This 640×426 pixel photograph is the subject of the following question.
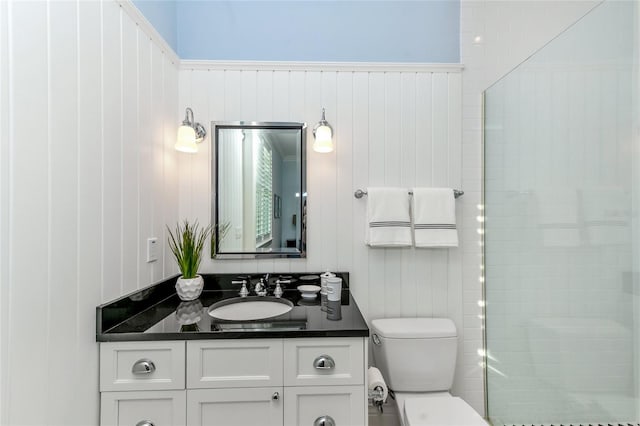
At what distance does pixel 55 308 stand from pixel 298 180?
1.13 metres

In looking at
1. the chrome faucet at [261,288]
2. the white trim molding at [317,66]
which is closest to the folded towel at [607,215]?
the white trim molding at [317,66]

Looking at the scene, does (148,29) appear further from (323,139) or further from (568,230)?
(568,230)

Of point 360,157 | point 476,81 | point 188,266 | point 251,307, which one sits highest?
point 476,81

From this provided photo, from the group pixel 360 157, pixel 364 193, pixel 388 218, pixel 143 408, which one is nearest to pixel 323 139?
pixel 360 157

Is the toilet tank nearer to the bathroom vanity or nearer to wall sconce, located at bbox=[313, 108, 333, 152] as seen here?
the bathroom vanity

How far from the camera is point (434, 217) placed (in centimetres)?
165

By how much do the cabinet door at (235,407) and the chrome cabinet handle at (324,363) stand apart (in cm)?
16

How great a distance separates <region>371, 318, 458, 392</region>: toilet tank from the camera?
1490mm

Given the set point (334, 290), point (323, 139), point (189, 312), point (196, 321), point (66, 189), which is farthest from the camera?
point (323, 139)

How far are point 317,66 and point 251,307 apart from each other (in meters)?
1.32

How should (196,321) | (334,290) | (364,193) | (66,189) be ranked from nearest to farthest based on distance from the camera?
(66,189) < (196,321) < (334,290) < (364,193)

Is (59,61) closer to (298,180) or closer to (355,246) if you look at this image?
(298,180)

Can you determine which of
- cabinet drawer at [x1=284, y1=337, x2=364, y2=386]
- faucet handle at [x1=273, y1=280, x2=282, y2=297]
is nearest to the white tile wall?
cabinet drawer at [x1=284, y1=337, x2=364, y2=386]

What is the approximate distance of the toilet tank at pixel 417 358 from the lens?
149 centimetres
